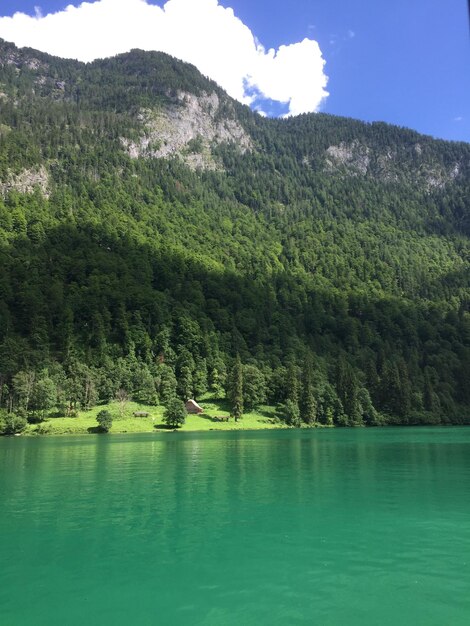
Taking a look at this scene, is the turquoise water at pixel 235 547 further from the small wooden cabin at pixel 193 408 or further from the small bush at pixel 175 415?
the small wooden cabin at pixel 193 408

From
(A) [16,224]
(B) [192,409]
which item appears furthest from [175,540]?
(A) [16,224]

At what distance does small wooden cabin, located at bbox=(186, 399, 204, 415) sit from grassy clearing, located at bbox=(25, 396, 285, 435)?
1475mm

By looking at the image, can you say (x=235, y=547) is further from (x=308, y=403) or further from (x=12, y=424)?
(x=308, y=403)

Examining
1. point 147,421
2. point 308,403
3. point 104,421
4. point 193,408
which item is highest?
point 308,403

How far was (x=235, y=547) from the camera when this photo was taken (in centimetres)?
2298

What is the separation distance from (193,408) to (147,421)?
15634 mm

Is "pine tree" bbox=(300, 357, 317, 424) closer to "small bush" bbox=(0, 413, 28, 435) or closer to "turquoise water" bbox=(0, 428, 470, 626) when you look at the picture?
"small bush" bbox=(0, 413, 28, 435)

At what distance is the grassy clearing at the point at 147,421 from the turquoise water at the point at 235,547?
63.2 m

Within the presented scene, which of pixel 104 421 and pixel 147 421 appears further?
pixel 147 421

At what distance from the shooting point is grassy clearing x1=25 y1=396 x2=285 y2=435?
352 ft

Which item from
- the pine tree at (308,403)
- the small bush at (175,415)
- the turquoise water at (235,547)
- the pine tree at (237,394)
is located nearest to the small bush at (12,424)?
the small bush at (175,415)

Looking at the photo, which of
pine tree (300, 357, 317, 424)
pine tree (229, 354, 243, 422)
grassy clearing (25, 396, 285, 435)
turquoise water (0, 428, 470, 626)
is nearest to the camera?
turquoise water (0, 428, 470, 626)

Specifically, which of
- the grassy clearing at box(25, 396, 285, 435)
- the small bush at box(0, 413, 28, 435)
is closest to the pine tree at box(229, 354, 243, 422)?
the grassy clearing at box(25, 396, 285, 435)

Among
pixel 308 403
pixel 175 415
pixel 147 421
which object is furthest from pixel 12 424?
pixel 308 403
